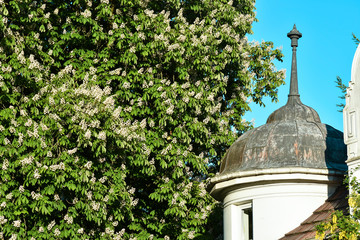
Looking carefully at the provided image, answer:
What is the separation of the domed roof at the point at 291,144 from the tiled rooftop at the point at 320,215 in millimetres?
661

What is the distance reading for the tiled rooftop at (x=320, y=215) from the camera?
54.2 ft

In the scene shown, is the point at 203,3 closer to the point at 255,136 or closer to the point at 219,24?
the point at 219,24

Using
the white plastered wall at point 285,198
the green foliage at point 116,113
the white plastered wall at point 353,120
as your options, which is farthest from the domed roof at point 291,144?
the green foliage at point 116,113

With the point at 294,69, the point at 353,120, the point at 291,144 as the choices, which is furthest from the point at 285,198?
the point at 294,69

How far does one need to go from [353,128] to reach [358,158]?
582 millimetres

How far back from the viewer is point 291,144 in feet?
60.0

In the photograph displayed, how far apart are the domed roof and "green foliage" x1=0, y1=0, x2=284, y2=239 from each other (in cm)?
350

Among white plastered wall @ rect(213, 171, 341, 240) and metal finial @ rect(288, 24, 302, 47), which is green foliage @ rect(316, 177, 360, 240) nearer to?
white plastered wall @ rect(213, 171, 341, 240)

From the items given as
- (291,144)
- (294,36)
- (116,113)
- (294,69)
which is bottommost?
(291,144)

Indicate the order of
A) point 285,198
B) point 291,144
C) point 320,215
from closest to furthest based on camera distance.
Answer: point 320,215 < point 285,198 < point 291,144

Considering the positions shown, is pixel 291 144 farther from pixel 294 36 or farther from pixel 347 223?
pixel 347 223

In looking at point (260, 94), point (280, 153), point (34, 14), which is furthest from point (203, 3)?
point (280, 153)

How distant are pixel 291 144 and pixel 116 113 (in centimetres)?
482

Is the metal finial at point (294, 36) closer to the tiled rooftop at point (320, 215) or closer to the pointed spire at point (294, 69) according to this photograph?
the pointed spire at point (294, 69)
